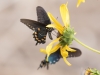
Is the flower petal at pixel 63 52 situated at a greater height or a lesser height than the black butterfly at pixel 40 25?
lesser

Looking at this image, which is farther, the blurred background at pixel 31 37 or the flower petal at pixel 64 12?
the blurred background at pixel 31 37

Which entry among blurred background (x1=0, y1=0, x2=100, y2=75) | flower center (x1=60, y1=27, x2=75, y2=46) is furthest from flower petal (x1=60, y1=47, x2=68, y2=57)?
blurred background (x1=0, y1=0, x2=100, y2=75)

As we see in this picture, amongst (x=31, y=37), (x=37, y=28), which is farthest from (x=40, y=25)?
(x=31, y=37)

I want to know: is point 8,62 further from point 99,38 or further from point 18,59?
point 99,38

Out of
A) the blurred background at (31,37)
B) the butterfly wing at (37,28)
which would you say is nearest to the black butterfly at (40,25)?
the butterfly wing at (37,28)

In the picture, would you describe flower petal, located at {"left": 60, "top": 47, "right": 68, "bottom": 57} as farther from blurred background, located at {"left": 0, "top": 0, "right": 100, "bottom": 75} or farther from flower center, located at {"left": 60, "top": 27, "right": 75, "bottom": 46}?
blurred background, located at {"left": 0, "top": 0, "right": 100, "bottom": 75}

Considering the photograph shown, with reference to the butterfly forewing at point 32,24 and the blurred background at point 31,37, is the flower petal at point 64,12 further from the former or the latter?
the blurred background at point 31,37

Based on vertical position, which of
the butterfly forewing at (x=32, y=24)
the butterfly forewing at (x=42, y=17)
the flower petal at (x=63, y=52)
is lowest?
the flower petal at (x=63, y=52)

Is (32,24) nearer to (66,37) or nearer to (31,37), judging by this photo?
(66,37)

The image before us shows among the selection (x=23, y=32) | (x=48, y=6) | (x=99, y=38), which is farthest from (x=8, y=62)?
(x=99, y=38)
